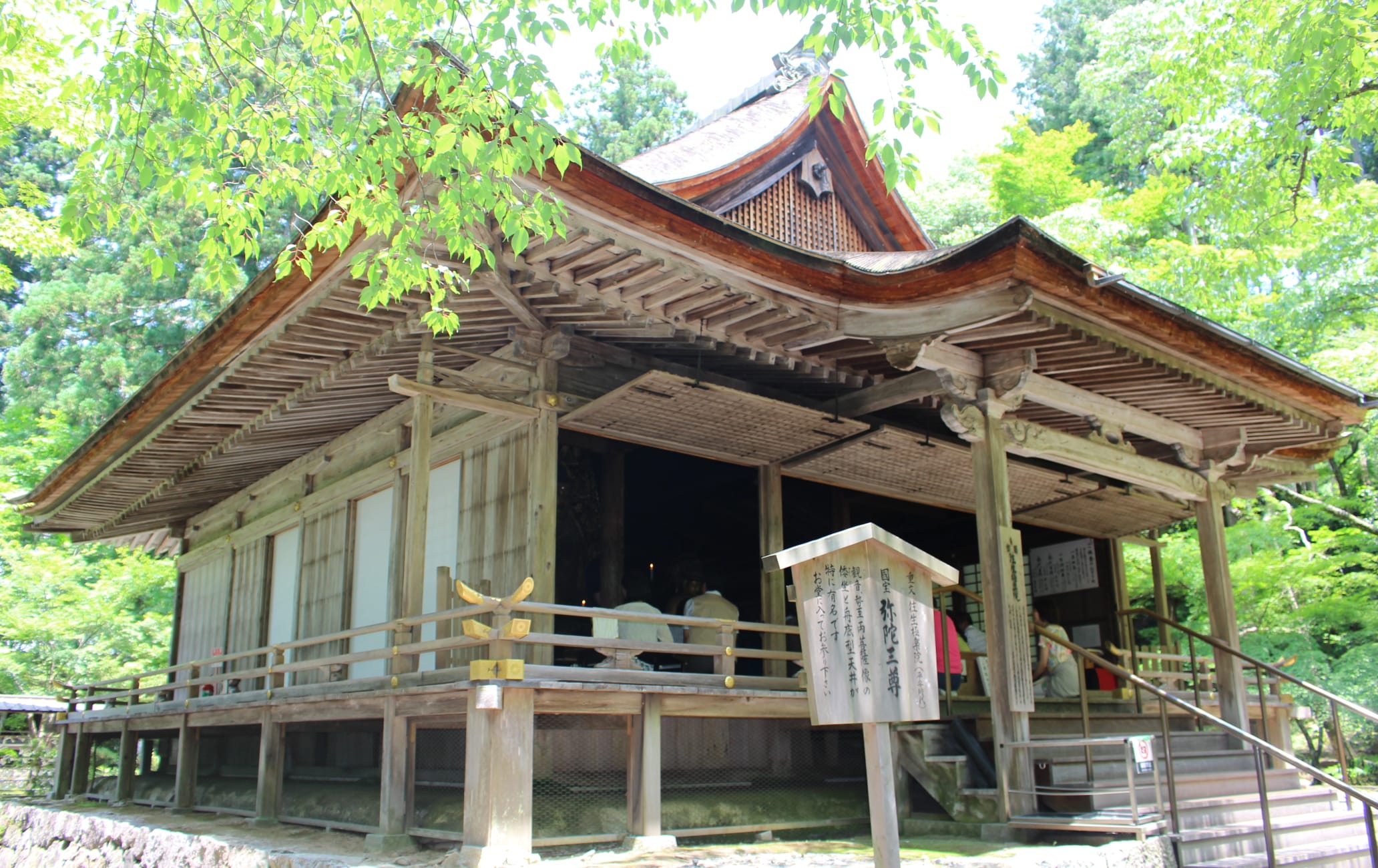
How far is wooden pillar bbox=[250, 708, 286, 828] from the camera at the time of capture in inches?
373

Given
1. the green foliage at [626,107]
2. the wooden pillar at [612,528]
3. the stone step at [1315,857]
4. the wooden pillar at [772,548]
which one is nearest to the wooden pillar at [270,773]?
the wooden pillar at [612,528]

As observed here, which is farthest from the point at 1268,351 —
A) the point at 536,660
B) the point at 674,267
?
the point at 536,660

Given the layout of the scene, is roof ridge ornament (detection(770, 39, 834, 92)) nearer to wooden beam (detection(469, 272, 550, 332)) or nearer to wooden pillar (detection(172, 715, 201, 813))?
wooden beam (detection(469, 272, 550, 332))

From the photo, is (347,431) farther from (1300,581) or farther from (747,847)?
(1300,581)

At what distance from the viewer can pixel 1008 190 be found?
26656mm

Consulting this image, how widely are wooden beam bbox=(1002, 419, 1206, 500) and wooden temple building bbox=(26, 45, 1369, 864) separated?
1.7 inches

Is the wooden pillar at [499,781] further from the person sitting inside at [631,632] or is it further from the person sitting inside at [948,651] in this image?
the person sitting inside at [948,651]

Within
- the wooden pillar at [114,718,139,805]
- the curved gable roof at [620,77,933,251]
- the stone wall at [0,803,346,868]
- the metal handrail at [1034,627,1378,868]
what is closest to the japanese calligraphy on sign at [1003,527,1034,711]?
the metal handrail at [1034,627,1378,868]

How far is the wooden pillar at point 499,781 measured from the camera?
6.28 metres

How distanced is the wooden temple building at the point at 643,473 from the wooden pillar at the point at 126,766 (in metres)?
0.05

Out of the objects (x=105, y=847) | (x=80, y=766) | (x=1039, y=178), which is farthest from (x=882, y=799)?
(x=1039, y=178)

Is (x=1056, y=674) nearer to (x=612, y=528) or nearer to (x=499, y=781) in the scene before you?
(x=612, y=528)

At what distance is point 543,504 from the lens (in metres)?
8.57

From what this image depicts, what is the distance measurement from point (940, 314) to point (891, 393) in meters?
1.93
